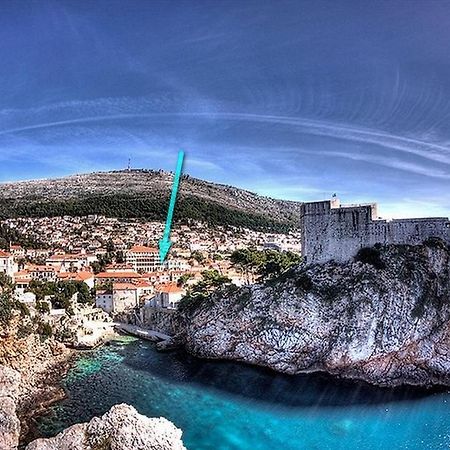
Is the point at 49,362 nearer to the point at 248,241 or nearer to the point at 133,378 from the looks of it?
the point at 133,378

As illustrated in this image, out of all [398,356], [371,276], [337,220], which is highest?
[337,220]

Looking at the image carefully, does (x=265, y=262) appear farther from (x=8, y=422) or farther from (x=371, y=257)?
(x=8, y=422)

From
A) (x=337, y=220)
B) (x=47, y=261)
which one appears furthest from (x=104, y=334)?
(x=47, y=261)

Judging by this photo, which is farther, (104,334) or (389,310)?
(104,334)

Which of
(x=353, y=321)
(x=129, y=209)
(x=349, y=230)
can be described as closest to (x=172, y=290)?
(x=349, y=230)

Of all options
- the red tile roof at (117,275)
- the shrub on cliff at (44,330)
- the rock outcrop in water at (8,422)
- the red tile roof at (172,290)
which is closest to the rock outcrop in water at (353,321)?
the red tile roof at (172,290)

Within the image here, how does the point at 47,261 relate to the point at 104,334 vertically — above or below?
above
